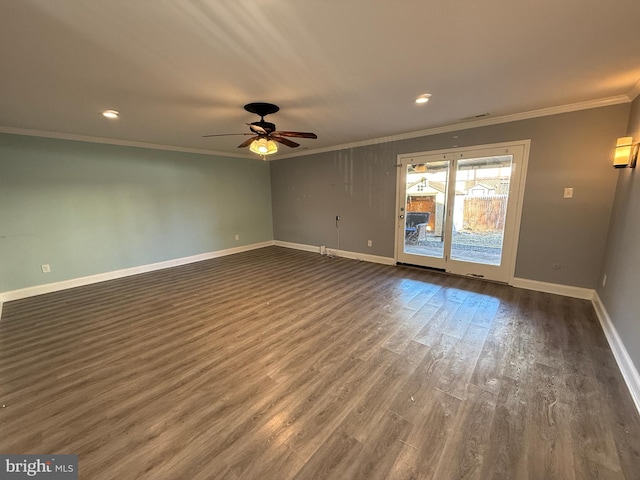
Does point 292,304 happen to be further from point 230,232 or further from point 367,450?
point 230,232

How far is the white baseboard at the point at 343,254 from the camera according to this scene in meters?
5.10

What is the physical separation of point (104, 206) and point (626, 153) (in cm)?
710

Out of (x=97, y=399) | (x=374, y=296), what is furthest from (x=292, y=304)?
(x=97, y=399)

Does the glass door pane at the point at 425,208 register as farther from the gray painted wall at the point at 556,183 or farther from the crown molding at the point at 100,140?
the crown molding at the point at 100,140

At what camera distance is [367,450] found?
141 centimetres

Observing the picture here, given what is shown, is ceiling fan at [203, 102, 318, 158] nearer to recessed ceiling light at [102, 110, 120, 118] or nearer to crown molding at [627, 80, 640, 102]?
recessed ceiling light at [102, 110, 120, 118]

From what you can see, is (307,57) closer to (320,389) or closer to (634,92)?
(320,389)

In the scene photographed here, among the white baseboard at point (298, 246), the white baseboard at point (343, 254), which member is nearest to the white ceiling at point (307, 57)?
the white baseboard at point (343, 254)

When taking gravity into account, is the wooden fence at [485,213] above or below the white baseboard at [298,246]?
above

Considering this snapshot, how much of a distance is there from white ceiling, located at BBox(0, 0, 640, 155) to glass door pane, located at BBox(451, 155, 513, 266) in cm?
84

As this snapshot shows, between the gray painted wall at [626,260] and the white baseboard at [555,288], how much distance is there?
0.25 m

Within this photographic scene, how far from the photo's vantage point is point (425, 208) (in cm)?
450

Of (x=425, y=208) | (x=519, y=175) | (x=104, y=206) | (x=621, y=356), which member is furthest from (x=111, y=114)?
(x=621, y=356)

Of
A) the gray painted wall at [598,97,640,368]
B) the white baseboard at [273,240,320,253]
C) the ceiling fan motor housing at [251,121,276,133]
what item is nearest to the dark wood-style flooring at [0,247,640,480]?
the gray painted wall at [598,97,640,368]
